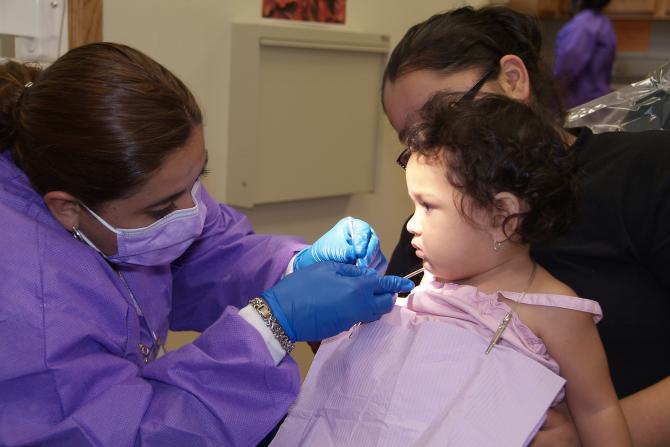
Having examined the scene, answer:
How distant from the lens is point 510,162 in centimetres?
110

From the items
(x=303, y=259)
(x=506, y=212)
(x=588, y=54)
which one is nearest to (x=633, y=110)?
(x=506, y=212)

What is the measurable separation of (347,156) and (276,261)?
47.8 inches

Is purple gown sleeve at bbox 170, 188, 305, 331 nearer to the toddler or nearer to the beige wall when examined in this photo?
the toddler

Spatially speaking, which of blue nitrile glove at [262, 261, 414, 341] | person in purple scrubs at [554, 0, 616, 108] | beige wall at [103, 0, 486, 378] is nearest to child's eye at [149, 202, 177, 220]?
blue nitrile glove at [262, 261, 414, 341]

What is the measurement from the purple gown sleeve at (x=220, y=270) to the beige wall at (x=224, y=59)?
701 mm

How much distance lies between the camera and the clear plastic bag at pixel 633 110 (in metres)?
1.62

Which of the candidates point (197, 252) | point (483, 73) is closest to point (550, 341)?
point (483, 73)

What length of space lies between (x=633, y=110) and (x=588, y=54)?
2.62 metres

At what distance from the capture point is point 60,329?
43.3 inches

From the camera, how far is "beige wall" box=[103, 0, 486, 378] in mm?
2096

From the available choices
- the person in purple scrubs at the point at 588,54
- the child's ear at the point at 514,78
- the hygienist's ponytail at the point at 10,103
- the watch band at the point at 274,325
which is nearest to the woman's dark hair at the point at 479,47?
the child's ear at the point at 514,78

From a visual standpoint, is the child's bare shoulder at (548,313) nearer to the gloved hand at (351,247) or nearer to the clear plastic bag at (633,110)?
the gloved hand at (351,247)

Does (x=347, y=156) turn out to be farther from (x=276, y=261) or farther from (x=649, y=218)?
(x=649, y=218)

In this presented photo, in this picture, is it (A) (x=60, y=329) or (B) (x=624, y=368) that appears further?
(B) (x=624, y=368)
